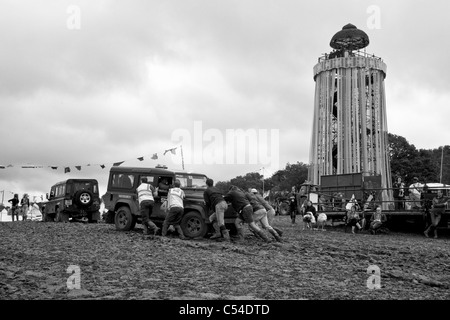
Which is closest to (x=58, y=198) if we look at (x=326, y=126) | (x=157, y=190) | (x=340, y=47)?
(x=157, y=190)

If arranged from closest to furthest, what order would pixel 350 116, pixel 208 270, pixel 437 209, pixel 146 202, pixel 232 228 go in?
1. pixel 208 270
2. pixel 146 202
3. pixel 232 228
4. pixel 437 209
5. pixel 350 116

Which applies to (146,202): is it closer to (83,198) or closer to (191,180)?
(191,180)

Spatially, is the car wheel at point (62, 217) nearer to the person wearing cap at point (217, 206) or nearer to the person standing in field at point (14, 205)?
the person standing in field at point (14, 205)

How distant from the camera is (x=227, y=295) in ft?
22.7

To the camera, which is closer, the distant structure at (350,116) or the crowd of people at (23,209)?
the crowd of people at (23,209)

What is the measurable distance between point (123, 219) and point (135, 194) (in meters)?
0.95

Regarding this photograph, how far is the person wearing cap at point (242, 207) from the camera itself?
46.7ft

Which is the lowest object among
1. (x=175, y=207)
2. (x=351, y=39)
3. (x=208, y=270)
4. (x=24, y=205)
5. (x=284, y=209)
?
(x=208, y=270)

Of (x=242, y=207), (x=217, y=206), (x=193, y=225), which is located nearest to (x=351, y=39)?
(x=242, y=207)

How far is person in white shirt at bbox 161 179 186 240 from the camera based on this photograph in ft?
46.9

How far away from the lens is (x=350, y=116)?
140ft

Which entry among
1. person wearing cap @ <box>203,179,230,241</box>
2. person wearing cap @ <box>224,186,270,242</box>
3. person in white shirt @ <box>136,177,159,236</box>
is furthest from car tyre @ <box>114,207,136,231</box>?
person wearing cap @ <box>224,186,270,242</box>

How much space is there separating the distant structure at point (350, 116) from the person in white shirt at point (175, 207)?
29.7 m

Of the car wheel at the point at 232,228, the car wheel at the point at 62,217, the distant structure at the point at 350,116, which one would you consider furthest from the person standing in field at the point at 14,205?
the distant structure at the point at 350,116
